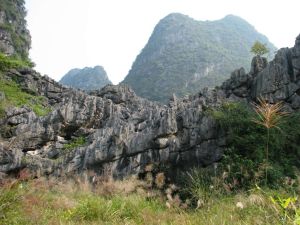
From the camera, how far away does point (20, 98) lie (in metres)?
32.2

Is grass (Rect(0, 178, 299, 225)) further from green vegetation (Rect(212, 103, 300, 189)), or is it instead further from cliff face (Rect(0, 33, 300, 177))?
cliff face (Rect(0, 33, 300, 177))

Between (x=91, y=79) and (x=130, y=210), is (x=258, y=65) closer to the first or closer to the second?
(x=130, y=210)

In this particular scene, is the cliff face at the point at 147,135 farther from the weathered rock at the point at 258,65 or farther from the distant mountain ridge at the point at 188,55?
the distant mountain ridge at the point at 188,55

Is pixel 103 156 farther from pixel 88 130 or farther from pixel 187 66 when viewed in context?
pixel 187 66

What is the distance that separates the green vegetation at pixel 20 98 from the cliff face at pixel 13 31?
10.8m

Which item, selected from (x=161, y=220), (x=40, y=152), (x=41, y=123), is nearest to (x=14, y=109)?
(x=41, y=123)

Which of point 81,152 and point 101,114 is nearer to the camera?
point 81,152

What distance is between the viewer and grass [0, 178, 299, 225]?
4.80m

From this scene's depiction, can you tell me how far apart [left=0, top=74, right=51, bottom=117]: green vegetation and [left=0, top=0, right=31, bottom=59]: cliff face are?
1084 centimetres

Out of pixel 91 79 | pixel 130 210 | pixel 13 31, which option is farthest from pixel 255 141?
pixel 91 79

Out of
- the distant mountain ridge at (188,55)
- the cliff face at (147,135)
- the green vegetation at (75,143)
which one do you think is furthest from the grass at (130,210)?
the distant mountain ridge at (188,55)

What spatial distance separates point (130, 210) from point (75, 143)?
18323 mm

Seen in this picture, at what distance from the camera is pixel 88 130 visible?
26.9m

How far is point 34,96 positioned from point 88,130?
1020cm
